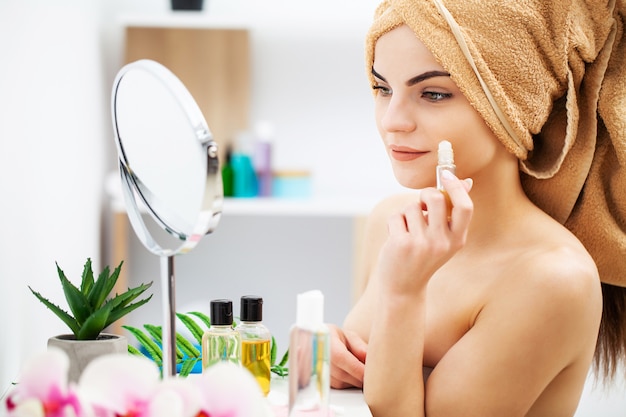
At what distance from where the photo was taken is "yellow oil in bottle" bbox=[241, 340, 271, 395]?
1014 mm

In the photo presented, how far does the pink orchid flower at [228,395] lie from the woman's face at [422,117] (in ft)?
1.88

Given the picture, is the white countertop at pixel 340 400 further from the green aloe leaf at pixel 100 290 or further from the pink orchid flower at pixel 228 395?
the pink orchid flower at pixel 228 395

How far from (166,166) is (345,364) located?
0.45 meters

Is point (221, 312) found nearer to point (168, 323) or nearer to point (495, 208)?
point (168, 323)

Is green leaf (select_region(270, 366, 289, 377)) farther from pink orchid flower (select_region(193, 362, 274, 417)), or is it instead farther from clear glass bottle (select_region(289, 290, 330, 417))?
pink orchid flower (select_region(193, 362, 274, 417))

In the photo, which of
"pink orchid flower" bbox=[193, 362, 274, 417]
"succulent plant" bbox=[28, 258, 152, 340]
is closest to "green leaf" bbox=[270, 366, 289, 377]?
"succulent plant" bbox=[28, 258, 152, 340]

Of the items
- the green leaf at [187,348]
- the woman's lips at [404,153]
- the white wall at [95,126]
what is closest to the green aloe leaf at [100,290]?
the white wall at [95,126]

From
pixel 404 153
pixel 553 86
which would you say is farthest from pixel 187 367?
pixel 553 86

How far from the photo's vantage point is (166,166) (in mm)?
808

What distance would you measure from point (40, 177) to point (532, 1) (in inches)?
31.4

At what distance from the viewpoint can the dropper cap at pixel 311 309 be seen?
0.80 m

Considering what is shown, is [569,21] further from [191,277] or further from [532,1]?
[191,277]

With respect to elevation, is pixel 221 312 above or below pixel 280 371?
above

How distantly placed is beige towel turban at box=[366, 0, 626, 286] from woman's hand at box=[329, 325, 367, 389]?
1.25ft
